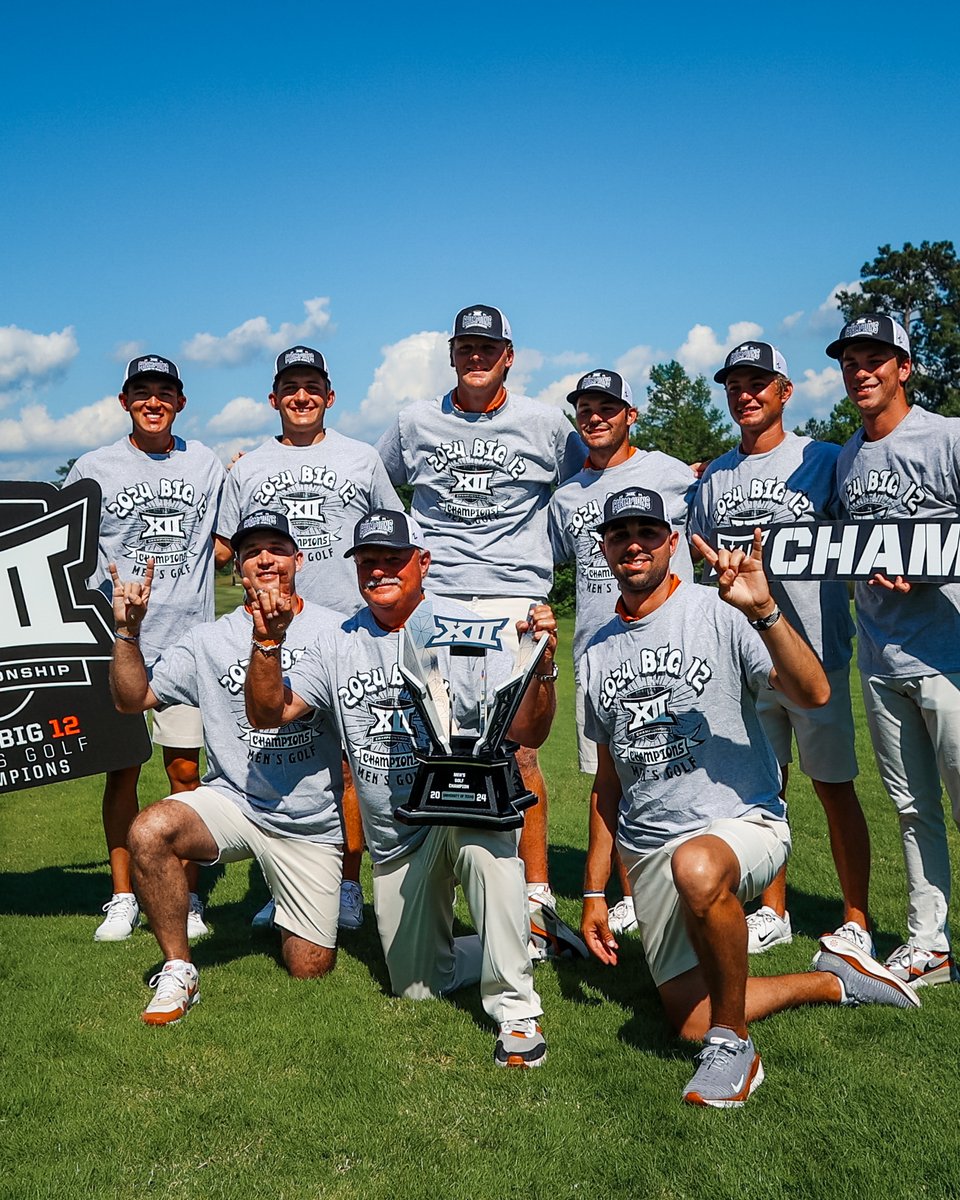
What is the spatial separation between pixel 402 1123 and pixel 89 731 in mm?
3422

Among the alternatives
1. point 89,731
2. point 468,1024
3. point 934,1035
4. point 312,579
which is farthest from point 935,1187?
point 89,731

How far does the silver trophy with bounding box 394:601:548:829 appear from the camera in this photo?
4359mm

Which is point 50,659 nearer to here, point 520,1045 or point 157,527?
point 157,527

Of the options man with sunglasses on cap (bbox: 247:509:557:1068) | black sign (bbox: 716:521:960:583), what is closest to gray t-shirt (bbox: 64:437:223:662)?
man with sunglasses on cap (bbox: 247:509:557:1068)

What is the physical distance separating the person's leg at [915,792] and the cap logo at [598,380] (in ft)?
6.57

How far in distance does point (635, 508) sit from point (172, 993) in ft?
9.35

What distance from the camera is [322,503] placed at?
6066 mm

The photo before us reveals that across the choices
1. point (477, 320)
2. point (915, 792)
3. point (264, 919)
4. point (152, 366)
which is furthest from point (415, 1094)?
point (152, 366)

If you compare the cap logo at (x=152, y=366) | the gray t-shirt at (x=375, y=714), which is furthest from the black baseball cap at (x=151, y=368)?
the gray t-shirt at (x=375, y=714)

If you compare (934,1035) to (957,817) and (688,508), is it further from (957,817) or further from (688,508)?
(688,508)

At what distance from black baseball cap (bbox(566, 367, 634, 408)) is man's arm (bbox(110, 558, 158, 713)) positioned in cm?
243

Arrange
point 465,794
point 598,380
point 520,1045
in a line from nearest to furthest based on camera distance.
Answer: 1. point 520,1045
2. point 465,794
3. point 598,380

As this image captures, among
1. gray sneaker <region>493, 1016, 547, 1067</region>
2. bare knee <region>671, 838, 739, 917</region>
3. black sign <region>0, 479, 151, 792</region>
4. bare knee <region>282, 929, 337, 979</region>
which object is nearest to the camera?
bare knee <region>671, 838, 739, 917</region>

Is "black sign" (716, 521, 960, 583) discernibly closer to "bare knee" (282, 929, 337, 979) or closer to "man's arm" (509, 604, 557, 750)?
"man's arm" (509, 604, 557, 750)
